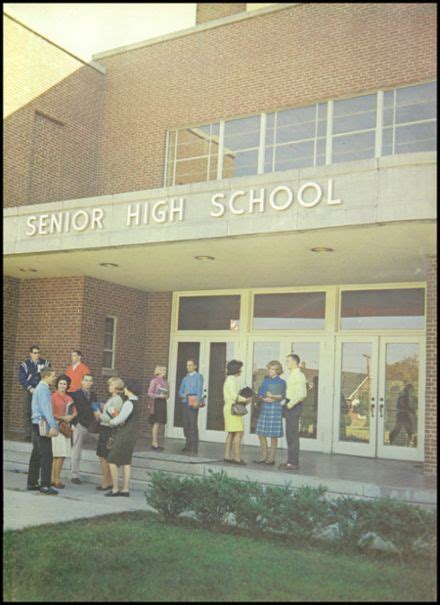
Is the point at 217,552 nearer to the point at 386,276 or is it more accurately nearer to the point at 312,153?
the point at 386,276

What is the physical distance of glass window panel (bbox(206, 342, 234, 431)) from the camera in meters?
15.9

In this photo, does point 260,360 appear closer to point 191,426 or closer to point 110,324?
point 191,426

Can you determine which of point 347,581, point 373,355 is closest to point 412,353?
point 373,355

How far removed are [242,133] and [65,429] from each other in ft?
26.2

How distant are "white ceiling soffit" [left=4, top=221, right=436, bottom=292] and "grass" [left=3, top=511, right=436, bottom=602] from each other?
4751 mm

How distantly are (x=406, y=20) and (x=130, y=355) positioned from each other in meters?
9.07

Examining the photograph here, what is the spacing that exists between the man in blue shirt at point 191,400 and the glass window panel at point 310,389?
2770 mm

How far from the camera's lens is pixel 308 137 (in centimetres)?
1470

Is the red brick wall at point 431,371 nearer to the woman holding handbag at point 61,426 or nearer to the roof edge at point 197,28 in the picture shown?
the woman holding handbag at point 61,426

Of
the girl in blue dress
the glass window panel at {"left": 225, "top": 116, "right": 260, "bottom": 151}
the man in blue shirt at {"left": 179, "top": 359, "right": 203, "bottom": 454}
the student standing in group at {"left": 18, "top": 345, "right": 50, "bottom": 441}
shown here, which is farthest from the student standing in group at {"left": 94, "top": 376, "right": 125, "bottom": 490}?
the glass window panel at {"left": 225, "top": 116, "right": 260, "bottom": 151}

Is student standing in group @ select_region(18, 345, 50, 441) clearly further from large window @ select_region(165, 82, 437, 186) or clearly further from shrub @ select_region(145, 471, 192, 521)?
shrub @ select_region(145, 471, 192, 521)

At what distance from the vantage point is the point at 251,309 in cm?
1584

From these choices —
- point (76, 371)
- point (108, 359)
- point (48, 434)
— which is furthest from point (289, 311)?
point (48, 434)

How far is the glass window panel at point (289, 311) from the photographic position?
1494 centimetres
